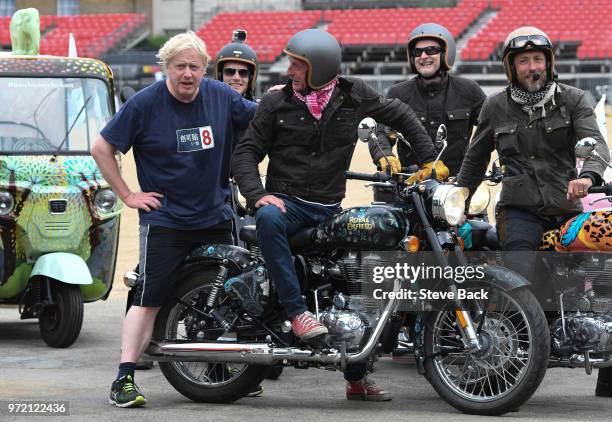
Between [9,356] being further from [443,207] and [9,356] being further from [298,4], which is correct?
[298,4]

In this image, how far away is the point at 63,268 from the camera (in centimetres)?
920

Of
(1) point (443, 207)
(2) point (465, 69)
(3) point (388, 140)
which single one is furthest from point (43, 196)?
(2) point (465, 69)

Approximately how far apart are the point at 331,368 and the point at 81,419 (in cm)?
122

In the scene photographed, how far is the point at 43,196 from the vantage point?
30.4 ft

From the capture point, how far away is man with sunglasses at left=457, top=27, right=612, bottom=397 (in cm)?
671

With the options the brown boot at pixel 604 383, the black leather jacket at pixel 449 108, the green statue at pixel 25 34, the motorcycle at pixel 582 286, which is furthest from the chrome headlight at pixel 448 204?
the green statue at pixel 25 34

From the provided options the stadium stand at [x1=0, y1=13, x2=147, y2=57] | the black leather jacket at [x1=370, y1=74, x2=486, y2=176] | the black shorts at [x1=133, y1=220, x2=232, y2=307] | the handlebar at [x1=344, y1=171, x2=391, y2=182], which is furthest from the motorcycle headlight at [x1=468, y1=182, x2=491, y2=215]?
the stadium stand at [x1=0, y1=13, x2=147, y2=57]

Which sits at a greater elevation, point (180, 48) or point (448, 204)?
point (180, 48)

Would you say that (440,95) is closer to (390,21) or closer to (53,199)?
(53,199)

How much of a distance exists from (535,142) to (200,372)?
2093 mm

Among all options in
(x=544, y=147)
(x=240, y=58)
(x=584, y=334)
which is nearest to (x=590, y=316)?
(x=584, y=334)

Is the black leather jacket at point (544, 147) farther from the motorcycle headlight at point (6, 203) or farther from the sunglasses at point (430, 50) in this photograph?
the motorcycle headlight at point (6, 203)

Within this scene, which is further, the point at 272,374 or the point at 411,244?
the point at 272,374

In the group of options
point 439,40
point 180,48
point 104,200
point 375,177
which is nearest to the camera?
point 375,177
